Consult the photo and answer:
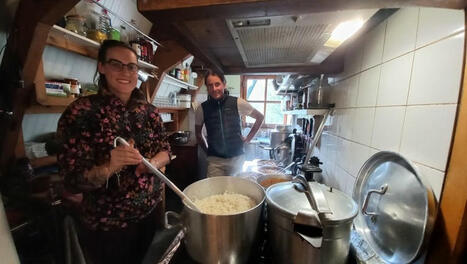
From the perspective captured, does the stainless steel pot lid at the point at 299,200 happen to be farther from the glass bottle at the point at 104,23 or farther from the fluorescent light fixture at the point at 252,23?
the glass bottle at the point at 104,23

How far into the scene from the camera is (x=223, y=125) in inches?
59.4

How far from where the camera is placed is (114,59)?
784mm

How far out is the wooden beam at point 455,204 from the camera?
42 cm

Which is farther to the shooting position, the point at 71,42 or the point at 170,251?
the point at 71,42

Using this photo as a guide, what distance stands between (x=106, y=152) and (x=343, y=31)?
3.47ft

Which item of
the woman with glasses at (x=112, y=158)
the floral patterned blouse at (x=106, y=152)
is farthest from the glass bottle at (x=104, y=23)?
the floral patterned blouse at (x=106, y=152)

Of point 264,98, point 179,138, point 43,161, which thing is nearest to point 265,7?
point 43,161

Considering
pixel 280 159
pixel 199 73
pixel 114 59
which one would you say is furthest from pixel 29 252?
pixel 199 73

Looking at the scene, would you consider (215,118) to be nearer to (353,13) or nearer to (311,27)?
(311,27)

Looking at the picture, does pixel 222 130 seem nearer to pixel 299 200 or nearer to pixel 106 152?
pixel 106 152

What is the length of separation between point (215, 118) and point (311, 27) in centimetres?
99

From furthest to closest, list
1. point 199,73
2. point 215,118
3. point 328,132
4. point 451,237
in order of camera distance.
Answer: point 199,73 < point 215,118 < point 328,132 < point 451,237

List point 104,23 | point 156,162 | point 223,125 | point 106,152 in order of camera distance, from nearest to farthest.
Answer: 1. point 106,152
2. point 156,162
3. point 104,23
4. point 223,125

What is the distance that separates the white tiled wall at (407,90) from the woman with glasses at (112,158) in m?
0.91
